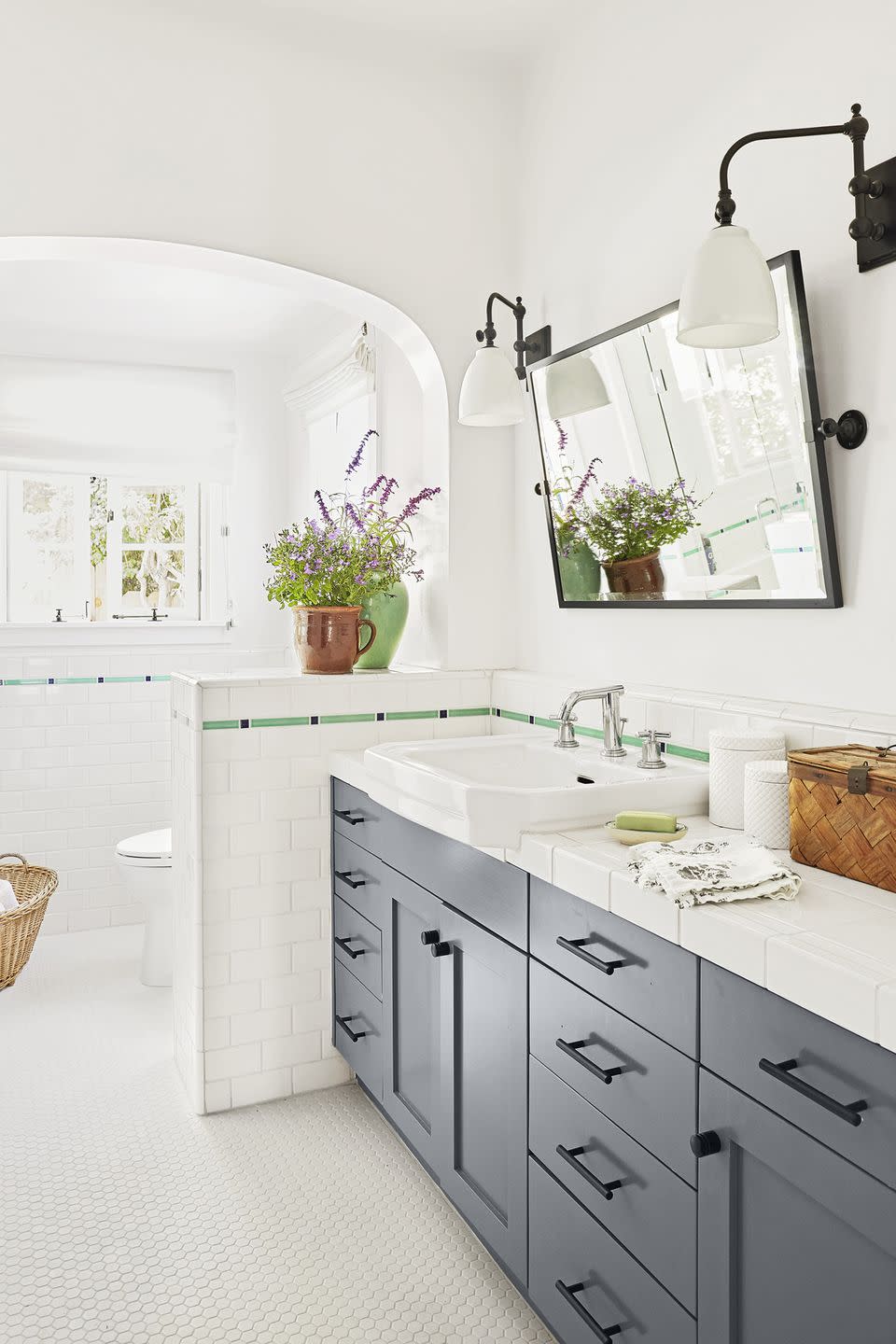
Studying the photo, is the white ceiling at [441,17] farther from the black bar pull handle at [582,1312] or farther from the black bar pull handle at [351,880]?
the black bar pull handle at [582,1312]

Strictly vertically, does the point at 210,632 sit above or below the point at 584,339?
below

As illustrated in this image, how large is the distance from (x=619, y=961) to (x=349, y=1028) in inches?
53.0

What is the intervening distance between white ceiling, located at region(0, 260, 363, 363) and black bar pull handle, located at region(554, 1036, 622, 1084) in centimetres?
282

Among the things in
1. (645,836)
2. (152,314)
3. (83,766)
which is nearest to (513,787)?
(645,836)

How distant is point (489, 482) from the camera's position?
277 cm

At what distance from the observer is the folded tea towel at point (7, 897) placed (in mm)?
3014

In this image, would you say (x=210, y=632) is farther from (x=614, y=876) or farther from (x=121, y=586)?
(x=614, y=876)

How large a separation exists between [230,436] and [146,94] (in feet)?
6.88

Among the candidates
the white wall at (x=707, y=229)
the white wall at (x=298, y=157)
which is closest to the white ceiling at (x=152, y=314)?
the white wall at (x=298, y=157)

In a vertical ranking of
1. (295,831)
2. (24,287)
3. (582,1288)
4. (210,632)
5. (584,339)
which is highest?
(24,287)

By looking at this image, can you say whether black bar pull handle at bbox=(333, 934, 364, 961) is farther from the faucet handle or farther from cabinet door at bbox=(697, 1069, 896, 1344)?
cabinet door at bbox=(697, 1069, 896, 1344)

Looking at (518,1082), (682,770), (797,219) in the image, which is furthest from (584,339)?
(518,1082)

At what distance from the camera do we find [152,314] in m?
3.93

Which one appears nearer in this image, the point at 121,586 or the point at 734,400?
the point at 734,400
